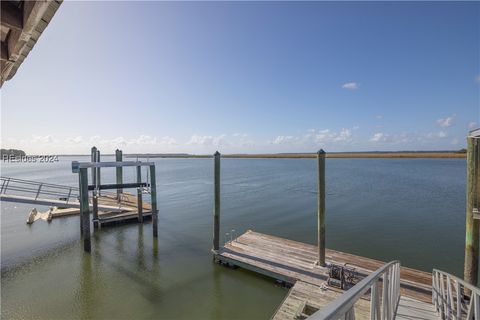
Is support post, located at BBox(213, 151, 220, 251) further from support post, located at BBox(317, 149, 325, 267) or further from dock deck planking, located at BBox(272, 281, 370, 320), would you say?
support post, located at BBox(317, 149, 325, 267)

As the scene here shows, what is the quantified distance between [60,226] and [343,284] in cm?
1990

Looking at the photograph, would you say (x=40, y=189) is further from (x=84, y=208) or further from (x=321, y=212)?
(x=321, y=212)

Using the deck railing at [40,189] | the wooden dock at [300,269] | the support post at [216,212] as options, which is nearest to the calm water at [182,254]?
the wooden dock at [300,269]

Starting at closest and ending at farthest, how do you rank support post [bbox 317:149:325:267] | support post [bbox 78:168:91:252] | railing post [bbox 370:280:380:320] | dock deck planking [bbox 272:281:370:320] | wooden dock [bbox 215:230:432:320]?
1. railing post [bbox 370:280:380:320]
2. dock deck planking [bbox 272:281:370:320]
3. wooden dock [bbox 215:230:432:320]
4. support post [bbox 317:149:325:267]
5. support post [bbox 78:168:91:252]

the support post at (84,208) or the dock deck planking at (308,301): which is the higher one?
the support post at (84,208)

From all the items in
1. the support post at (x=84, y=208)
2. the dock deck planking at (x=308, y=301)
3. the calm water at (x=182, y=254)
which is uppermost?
the support post at (x=84, y=208)

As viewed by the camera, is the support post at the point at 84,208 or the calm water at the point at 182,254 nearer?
the calm water at the point at 182,254

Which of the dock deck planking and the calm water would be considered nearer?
the dock deck planking

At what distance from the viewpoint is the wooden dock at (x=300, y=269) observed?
7652mm

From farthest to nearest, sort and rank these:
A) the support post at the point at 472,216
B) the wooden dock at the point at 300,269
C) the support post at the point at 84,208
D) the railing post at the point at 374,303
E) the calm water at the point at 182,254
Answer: the support post at the point at 84,208 < the calm water at the point at 182,254 < the wooden dock at the point at 300,269 < the support post at the point at 472,216 < the railing post at the point at 374,303

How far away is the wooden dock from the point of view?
7652 millimetres

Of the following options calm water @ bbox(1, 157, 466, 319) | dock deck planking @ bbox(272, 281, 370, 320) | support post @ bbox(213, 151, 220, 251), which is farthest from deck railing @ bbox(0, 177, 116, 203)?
dock deck planking @ bbox(272, 281, 370, 320)

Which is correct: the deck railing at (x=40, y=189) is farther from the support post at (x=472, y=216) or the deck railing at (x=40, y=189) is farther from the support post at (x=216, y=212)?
the support post at (x=472, y=216)

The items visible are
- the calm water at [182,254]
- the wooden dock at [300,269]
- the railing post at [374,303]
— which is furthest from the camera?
the calm water at [182,254]
